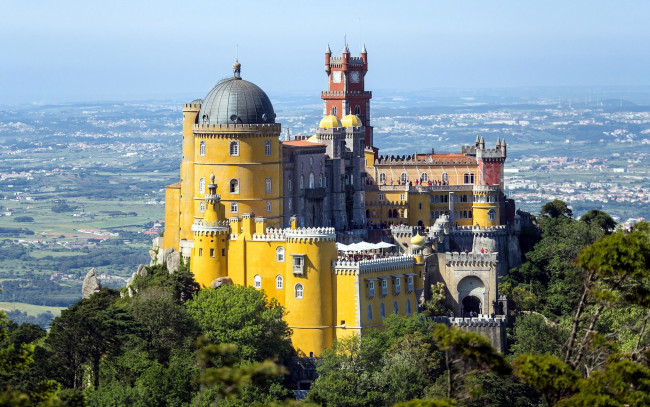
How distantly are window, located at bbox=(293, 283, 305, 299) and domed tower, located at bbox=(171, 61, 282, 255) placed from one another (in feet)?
34.6

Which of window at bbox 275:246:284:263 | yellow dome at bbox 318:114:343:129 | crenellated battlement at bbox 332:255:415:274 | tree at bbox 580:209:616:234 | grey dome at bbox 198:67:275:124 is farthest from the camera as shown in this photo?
tree at bbox 580:209:616:234

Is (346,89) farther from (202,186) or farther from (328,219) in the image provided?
(202,186)

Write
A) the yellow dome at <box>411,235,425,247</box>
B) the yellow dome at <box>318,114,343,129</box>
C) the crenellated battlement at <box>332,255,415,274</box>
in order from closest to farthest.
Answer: the crenellated battlement at <box>332,255,415,274</box> < the yellow dome at <box>411,235,425,247</box> < the yellow dome at <box>318,114,343,129</box>

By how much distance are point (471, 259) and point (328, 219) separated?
14.7 metres

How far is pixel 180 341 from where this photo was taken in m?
102

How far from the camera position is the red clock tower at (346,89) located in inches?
5866

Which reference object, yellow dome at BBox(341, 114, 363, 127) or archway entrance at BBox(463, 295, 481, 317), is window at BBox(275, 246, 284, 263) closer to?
archway entrance at BBox(463, 295, 481, 317)

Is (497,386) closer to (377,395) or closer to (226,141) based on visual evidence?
(377,395)

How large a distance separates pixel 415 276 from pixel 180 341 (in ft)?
60.3

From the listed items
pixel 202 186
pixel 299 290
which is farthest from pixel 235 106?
pixel 299 290

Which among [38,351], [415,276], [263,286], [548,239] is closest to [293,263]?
[263,286]

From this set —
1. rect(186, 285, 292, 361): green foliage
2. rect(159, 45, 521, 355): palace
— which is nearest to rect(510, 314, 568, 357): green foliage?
rect(159, 45, 521, 355): palace

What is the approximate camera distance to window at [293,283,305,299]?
105125 mm

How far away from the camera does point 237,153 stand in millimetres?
114750
